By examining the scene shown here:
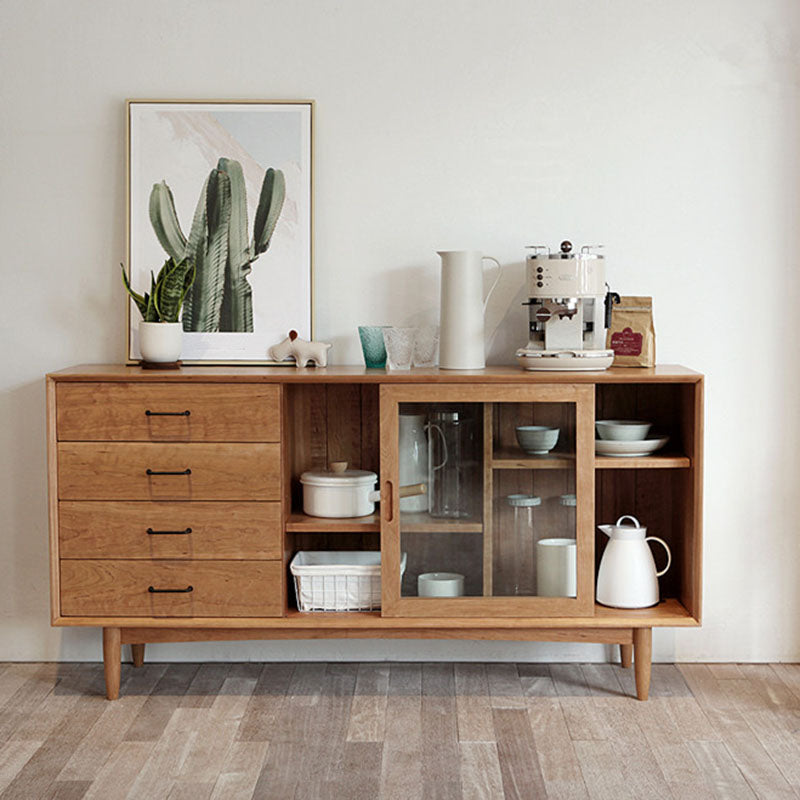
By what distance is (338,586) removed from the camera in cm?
311

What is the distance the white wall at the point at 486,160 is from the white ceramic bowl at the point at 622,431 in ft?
1.11

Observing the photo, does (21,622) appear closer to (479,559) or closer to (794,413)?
(479,559)

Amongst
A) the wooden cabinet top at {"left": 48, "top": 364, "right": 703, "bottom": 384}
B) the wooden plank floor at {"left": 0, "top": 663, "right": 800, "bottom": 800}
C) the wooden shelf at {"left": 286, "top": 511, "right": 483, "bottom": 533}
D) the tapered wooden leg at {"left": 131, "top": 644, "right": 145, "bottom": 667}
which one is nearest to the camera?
the wooden plank floor at {"left": 0, "top": 663, "right": 800, "bottom": 800}

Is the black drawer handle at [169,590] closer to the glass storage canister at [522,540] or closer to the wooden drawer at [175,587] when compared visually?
the wooden drawer at [175,587]

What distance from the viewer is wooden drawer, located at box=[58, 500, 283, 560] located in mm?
3043

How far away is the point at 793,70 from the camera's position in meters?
3.28

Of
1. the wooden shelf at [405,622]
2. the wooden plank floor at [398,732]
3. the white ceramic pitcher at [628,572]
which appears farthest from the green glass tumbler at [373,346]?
the wooden plank floor at [398,732]

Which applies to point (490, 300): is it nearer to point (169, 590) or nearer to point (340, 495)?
point (340, 495)

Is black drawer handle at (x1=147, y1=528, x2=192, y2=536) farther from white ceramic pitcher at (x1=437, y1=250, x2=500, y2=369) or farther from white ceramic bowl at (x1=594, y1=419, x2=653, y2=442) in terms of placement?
white ceramic bowl at (x1=594, y1=419, x2=653, y2=442)

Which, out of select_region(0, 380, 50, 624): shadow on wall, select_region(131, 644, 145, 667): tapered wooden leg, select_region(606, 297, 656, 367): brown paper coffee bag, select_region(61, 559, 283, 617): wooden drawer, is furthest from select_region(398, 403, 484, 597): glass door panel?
select_region(0, 380, 50, 624): shadow on wall

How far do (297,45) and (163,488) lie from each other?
4.54 feet

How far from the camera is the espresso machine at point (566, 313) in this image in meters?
3.08

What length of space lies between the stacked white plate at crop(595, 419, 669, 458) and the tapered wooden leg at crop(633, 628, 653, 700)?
1.63 feet

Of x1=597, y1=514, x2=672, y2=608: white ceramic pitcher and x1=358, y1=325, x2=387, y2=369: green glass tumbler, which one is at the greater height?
x1=358, y1=325, x2=387, y2=369: green glass tumbler
